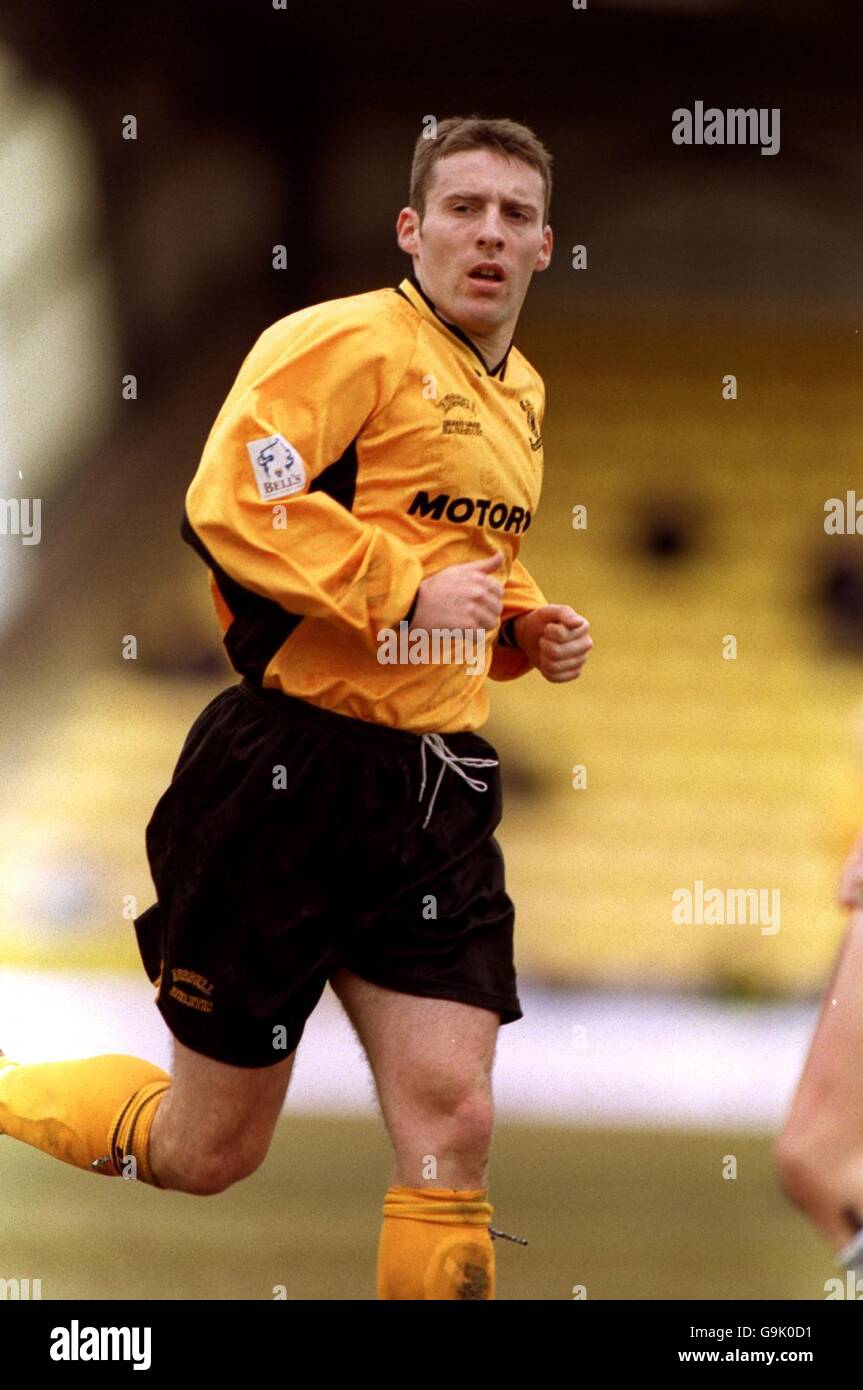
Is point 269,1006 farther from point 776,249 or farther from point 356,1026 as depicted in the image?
point 776,249

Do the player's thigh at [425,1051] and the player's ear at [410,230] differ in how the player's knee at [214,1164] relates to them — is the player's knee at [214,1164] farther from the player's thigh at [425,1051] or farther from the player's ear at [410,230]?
the player's ear at [410,230]

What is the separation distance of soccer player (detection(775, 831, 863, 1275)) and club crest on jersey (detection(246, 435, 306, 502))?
98cm

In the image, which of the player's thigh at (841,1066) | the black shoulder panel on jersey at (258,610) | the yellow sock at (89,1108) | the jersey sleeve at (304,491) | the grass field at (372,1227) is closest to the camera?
the player's thigh at (841,1066)

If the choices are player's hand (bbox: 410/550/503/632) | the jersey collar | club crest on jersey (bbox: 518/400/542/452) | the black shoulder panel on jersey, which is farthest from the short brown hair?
player's hand (bbox: 410/550/503/632)

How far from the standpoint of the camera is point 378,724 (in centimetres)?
303

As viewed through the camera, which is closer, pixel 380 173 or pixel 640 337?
pixel 380 173

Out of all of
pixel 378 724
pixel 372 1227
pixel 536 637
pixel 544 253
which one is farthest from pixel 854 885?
pixel 372 1227

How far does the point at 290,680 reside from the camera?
3035 millimetres

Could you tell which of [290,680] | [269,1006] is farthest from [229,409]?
[269,1006]

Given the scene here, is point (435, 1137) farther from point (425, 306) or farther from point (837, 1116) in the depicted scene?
point (425, 306)

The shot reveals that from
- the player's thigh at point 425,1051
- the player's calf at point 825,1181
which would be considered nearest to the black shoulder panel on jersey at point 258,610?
the player's thigh at point 425,1051

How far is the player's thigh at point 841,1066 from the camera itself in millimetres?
2348

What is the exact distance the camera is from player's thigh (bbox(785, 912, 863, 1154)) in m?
2.35
